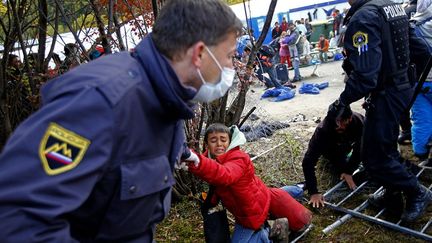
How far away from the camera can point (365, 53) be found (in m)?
2.76

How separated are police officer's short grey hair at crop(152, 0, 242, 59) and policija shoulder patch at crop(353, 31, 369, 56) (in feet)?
6.12

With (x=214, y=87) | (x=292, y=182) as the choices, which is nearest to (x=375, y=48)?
(x=292, y=182)

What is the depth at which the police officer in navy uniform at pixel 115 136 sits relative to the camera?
0.89 m

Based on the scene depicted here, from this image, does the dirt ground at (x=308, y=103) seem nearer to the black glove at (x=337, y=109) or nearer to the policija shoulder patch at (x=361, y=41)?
the black glove at (x=337, y=109)

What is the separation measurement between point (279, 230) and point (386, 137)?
1060 millimetres

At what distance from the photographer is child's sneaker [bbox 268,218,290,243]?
9.50 ft


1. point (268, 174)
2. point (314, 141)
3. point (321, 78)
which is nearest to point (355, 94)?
point (314, 141)

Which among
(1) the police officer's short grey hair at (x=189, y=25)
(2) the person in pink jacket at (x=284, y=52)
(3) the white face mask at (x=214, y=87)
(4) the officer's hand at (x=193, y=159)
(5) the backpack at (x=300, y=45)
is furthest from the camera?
(5) the backpack at (x=300, y=45)

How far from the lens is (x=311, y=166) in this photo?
3.47 metres

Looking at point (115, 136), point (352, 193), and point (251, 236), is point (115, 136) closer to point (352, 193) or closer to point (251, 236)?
point (251, 236)

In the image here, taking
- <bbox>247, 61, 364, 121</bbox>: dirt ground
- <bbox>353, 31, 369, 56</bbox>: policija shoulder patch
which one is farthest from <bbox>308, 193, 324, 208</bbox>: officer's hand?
<bbox>247, 61, 364, 121</bbox>: dirt ground

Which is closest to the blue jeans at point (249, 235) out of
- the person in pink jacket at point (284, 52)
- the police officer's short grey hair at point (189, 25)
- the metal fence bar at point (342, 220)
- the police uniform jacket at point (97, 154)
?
the metal fence bar at point (342, 220)

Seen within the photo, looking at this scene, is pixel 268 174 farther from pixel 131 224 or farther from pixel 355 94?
pixel 131 224

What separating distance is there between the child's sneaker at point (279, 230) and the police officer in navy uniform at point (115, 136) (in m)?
1.69
